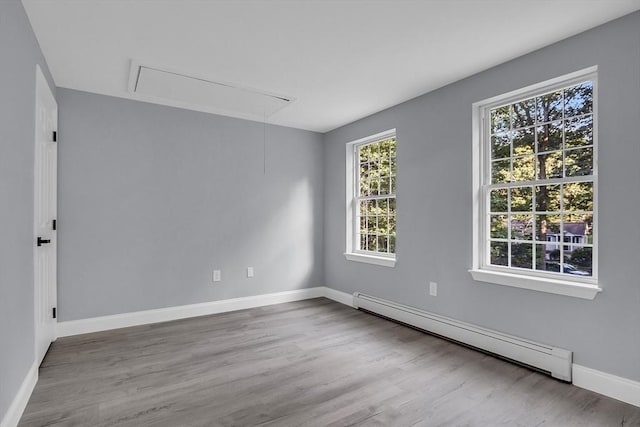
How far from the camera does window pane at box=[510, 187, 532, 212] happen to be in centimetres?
282

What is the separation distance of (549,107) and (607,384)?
2.01 metres

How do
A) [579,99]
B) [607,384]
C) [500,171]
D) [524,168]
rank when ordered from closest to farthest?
[607,384] → [579,99] → [524,168] → [500,171]

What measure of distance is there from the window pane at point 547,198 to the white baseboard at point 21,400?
3679mm

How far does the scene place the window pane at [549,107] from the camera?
2.64 meters

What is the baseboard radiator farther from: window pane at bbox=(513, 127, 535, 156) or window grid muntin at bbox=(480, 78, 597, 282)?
window pane at bbox=(513, 127, 535, 156)

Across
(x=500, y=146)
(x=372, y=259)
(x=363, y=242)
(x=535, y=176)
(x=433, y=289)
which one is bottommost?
(x=433, y=289)

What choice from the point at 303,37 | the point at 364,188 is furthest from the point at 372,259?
the point at 303,37

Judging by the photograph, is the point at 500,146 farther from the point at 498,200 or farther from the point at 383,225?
the point at 383,225

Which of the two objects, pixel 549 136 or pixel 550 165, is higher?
pixel 549 136

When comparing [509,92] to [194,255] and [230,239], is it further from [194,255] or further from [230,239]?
[194,255]

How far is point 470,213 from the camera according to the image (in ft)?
10.3

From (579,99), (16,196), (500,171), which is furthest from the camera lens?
(500,171)

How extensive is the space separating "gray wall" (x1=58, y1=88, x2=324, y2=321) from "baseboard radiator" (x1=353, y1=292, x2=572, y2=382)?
5.36ft

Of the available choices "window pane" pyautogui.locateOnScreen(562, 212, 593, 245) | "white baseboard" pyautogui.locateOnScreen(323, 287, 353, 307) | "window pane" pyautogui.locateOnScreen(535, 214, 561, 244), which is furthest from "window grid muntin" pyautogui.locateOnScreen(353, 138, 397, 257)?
"window pane" pyautogui.locateOnScreen(562, 212, 593, 245)
